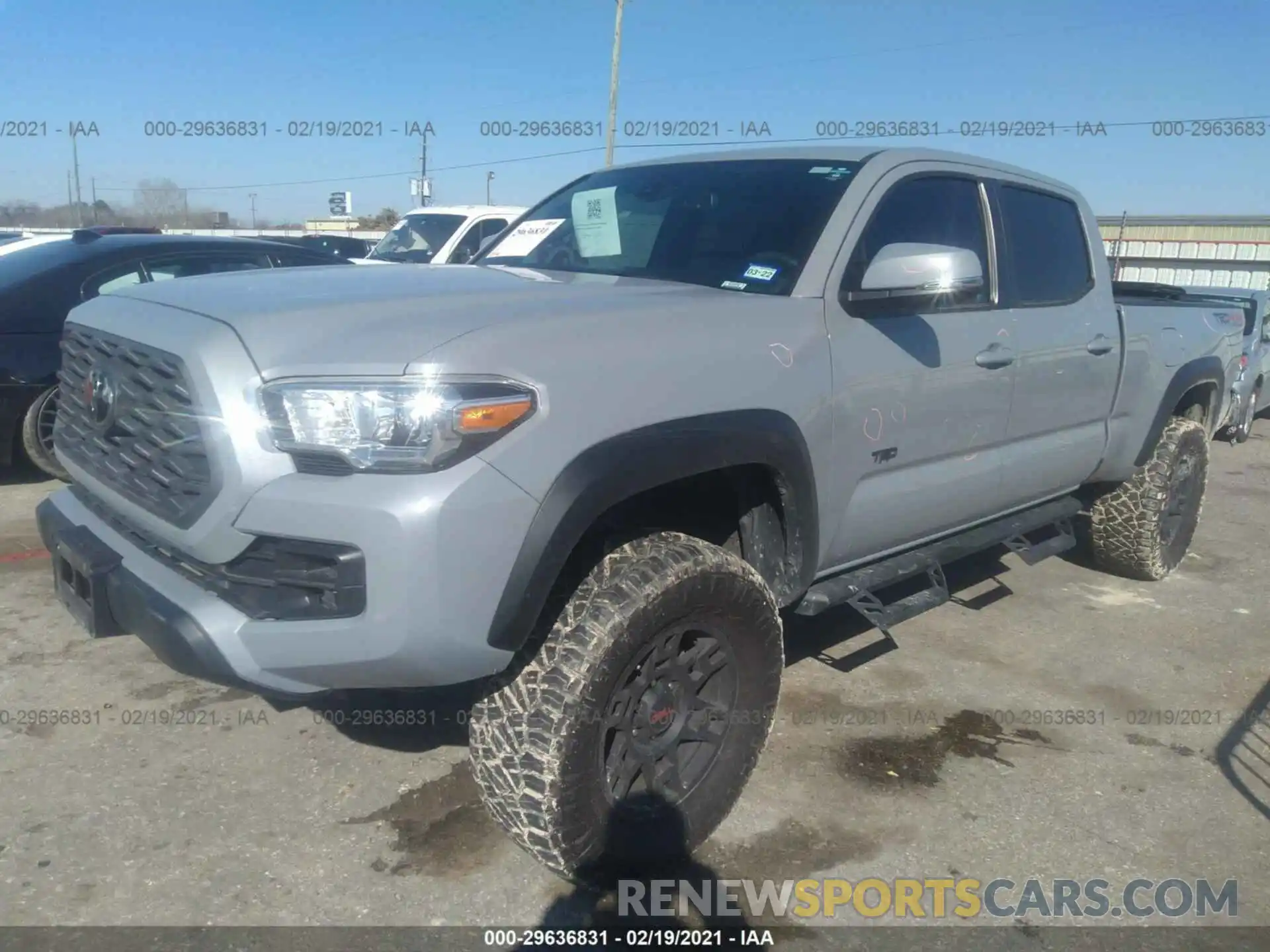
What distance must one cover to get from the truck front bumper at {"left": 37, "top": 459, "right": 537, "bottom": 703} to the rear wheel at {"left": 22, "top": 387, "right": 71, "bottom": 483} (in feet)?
13.4

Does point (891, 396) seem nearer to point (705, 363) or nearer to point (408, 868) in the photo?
point (705, 363)

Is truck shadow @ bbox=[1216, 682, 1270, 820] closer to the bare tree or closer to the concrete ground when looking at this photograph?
the concrete ground

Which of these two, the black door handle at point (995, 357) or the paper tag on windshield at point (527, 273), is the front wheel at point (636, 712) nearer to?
the paper tag on windshield at point (527, 273)

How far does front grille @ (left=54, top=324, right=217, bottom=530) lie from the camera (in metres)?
2.37

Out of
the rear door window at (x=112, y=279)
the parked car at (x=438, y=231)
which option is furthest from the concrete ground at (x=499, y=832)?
the parked car at (x=438, y=231)

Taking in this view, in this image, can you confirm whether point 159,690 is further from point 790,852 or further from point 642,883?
point 790,852

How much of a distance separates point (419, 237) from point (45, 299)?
671 cm

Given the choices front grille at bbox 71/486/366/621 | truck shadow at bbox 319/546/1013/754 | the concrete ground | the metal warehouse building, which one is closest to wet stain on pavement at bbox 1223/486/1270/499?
the concrete ground

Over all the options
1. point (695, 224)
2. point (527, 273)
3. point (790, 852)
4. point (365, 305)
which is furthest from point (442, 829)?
point (695, 224)

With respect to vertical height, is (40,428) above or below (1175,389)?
below

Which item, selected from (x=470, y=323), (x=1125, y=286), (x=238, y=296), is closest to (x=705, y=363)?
(x=470, y=323)

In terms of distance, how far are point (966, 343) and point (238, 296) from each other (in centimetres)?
241

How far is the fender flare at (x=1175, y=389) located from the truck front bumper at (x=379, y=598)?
3.95m

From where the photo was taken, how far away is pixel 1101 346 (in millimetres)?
4508
